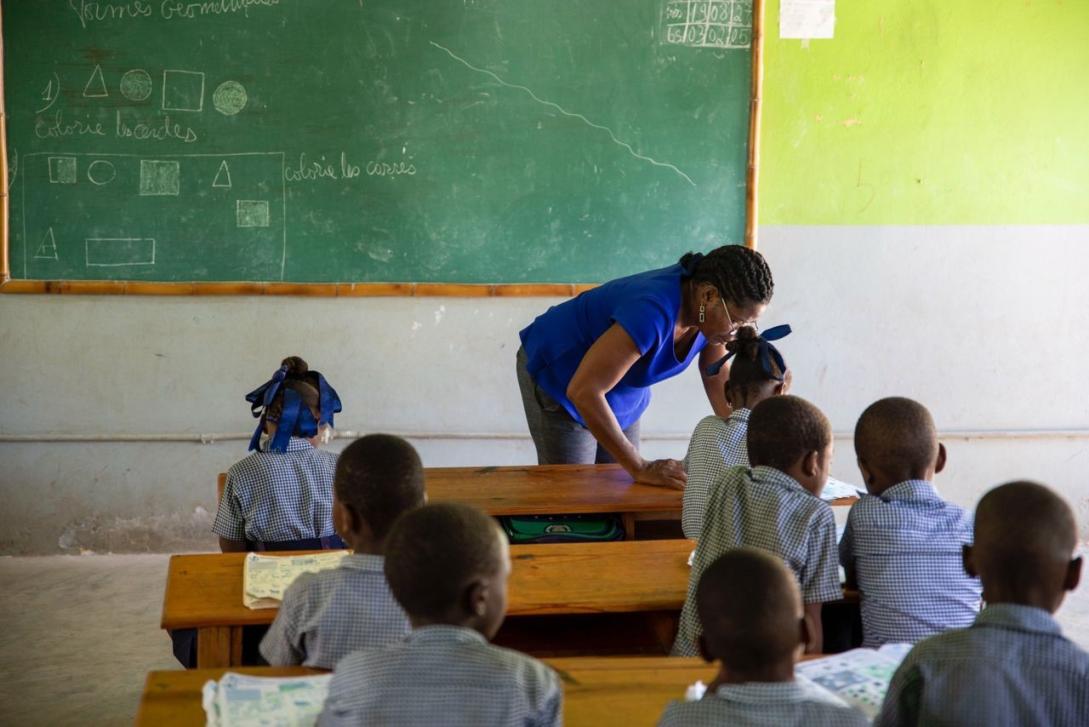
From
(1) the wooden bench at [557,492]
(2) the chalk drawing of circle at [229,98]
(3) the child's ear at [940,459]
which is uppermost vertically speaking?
(2) the chalk drawing of circle at [229,98]

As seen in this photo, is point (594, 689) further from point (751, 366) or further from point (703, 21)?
point (703, 21)

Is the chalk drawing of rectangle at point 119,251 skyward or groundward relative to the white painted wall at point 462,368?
skyward

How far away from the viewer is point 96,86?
4055mm

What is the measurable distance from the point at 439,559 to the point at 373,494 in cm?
49

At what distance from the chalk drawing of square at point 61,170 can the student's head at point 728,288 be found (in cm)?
246

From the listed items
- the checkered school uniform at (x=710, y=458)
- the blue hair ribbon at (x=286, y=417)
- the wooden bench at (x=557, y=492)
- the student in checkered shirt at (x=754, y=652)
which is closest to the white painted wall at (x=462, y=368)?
the wooden bench at (x=557, y=492)

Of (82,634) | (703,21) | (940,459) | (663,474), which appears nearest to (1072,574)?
(940,459)

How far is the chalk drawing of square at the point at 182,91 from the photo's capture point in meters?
4.09

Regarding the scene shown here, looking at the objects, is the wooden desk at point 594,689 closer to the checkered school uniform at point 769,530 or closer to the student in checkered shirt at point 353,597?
the student in checkered shirt at point 353,597

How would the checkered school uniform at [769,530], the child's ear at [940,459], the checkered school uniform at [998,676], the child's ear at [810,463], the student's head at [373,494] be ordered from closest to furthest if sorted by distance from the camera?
1. the checkered school uniform at [998,676]
2. the student's head at [373,494]
3. the checkered school uniform at [769,530]
4. the child's ear at [810,463]
5. the child's ear at [940,459]

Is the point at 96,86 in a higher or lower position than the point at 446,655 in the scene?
higher

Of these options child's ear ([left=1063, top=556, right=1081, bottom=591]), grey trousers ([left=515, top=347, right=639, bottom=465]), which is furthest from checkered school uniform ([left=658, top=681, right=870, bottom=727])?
grey trousers ([left=515, top=347, right=639, bottom=465])

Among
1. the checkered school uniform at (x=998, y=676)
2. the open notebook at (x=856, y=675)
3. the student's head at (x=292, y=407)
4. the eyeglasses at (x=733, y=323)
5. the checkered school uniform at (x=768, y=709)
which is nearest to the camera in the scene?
the checkered school uniform at (x=768, y=709)

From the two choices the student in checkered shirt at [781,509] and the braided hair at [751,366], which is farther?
the braided hair at [751,366]
